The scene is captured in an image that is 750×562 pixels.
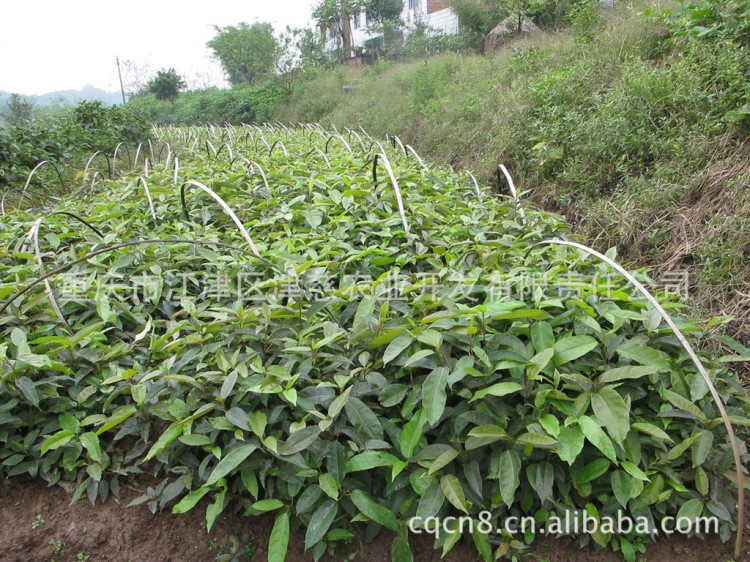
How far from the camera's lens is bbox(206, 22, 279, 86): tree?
19.3m

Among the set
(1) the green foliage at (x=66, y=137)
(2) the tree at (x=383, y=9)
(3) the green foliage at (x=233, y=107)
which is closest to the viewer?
(1) the green foliage at (x=66, y=137)

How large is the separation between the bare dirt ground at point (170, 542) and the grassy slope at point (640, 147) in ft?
4.45

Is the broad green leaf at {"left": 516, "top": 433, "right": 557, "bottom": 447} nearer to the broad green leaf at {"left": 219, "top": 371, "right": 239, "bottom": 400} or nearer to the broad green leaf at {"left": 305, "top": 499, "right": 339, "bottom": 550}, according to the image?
the broad green leaf at {"left": 305, "top": 499, "right": 339, "bottom": 550}

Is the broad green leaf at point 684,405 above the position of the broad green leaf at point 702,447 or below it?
above

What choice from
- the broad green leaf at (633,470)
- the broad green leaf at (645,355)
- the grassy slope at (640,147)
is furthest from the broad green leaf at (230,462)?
the grassy slope at (640,147)

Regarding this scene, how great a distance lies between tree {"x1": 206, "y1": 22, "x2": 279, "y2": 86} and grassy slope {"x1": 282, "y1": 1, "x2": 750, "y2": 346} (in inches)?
626

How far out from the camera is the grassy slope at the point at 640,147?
2.64 metres

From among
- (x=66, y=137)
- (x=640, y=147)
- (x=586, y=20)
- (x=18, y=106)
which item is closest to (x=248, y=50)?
(x=18, y=106)

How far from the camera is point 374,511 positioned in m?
1.31

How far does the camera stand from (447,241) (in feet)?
8.13

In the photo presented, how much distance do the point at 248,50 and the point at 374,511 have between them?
2246 cm

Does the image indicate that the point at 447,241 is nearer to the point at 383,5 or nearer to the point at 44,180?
the point at 44,180

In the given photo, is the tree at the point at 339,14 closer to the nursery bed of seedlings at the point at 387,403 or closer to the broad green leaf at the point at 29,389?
the nursery bed of seedlings at the point at 387,403

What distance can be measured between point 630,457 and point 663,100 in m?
3.04
